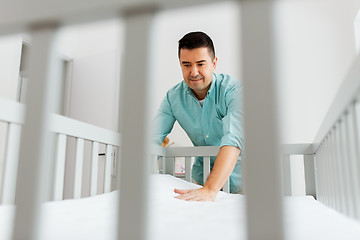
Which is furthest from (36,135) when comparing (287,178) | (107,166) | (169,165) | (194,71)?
(169,165)

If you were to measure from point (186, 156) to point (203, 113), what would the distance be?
22cm

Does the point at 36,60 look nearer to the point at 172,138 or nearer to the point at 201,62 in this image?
the point at 201,62

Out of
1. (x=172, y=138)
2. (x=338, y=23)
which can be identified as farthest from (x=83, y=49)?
(x=338, y=23)

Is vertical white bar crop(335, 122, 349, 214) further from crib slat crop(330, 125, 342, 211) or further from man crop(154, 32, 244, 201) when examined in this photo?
man crop(154, 32, 244, 201)

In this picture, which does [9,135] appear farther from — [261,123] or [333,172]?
[333,172]

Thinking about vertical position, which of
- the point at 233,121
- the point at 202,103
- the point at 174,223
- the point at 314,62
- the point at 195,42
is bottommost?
the point at 174,223

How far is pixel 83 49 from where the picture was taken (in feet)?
9.07

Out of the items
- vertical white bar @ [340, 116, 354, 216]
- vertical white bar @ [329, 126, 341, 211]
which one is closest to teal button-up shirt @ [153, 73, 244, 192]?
vertical white bar @ [329, 126, 341, 211]

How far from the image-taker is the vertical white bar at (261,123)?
0.84 ft

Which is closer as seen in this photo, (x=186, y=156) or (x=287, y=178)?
(x=287, y=178)

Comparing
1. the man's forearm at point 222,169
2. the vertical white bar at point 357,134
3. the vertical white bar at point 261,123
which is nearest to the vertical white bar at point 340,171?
the vertical white bar at point 357,134

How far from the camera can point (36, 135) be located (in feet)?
1.05

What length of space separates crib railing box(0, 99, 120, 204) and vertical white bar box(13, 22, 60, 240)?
47 centimetres

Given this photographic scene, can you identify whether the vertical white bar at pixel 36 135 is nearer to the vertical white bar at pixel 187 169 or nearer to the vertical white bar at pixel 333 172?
the vertical white bar at pixel 333 172
